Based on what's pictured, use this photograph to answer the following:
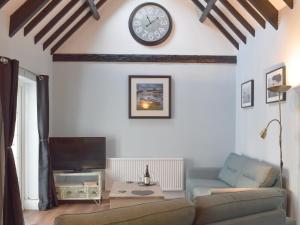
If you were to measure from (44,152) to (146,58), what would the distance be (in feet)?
7.89

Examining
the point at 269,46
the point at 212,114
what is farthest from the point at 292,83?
the point at 212,114

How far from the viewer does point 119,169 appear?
5918mm

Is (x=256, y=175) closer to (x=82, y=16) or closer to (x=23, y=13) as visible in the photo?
(x=23, y=13)

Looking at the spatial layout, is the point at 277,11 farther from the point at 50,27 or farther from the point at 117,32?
the point at 50,27

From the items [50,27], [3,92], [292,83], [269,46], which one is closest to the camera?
[3,92]

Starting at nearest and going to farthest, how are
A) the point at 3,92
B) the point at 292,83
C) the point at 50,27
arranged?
the point at 3,92 < the point at 292,83 < the point at 50,27

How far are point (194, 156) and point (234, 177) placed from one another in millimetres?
1374

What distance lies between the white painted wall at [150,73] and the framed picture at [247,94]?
A: 50cm

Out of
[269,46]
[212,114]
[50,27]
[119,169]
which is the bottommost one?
[119,169]

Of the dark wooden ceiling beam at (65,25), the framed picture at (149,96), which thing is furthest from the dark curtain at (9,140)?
the framed picture at (149,96)

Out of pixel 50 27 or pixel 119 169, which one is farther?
pixel 119 169

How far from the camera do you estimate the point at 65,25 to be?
17.7ft

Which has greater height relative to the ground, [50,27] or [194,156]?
[50,27]

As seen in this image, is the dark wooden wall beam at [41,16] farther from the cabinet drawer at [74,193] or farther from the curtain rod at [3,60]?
the cabinet drawer at [74,193]
